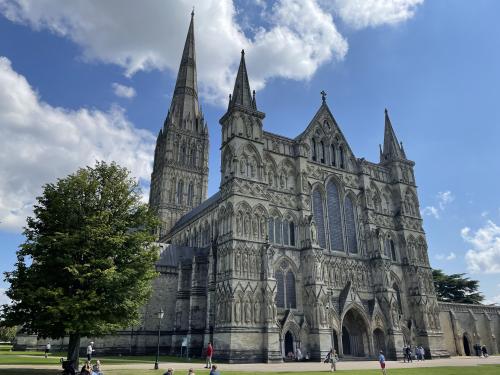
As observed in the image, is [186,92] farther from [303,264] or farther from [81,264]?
[81,264]

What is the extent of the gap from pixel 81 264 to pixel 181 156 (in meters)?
52.4

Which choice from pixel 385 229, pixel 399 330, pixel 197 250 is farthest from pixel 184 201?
pixel 399 330

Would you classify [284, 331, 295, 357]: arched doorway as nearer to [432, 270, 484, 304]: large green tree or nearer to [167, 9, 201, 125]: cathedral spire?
[432, 270, 484, 304]: large green tree

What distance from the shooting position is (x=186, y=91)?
7388cm

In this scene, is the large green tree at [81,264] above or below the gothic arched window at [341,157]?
below

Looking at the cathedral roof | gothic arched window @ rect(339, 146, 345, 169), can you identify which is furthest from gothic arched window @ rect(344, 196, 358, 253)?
the cathedral roof

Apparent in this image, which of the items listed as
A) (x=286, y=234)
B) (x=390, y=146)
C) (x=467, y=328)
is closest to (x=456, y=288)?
(x=467, y=328)

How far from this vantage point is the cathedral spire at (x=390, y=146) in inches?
1875

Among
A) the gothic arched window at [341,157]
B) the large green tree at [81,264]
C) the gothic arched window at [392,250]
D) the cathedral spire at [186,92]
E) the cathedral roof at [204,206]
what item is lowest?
the large green tree at [81,264]

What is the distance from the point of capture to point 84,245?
1836 cm

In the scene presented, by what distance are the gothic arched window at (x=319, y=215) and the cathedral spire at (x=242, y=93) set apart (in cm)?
1132

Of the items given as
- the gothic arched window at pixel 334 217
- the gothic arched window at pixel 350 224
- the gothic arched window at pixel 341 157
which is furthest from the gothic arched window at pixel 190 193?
the gothic arched window at pixel 350 224

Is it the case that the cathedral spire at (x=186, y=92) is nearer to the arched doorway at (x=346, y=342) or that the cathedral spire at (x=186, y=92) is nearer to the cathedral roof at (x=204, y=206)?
the cathedral roof at (x=204, y=206)

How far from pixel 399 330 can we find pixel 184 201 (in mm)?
42120
